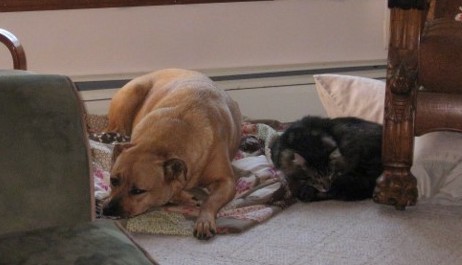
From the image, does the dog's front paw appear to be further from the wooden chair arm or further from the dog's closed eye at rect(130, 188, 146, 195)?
the wooden chair arm

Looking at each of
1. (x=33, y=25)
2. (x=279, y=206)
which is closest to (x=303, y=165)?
(x=279, y=206)

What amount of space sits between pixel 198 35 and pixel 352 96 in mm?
743

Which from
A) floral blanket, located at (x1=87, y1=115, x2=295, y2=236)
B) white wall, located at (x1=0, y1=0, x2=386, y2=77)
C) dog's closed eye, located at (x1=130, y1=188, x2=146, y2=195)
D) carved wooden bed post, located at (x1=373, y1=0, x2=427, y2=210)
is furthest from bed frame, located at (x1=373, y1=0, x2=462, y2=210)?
white wall, located at (x1=0, y1=0, x2=386, y2=77)

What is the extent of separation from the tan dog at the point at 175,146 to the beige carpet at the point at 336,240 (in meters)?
0.10

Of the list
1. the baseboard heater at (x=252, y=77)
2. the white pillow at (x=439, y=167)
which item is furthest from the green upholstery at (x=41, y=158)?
the baseboard heater at (x=252, y=77)

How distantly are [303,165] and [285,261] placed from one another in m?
0.47

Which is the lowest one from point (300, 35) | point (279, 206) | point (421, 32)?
point (279, 206)

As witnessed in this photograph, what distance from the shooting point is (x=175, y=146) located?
2201mm

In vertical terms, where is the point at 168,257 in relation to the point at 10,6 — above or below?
below

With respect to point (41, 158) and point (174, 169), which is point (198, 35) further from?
point (41, 158)

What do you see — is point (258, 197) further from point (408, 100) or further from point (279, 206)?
point (408, 100)

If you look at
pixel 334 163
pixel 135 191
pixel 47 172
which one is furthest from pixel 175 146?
pixel 47 172

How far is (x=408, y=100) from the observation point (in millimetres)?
2125

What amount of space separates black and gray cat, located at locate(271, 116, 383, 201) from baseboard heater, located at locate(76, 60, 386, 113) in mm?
810
